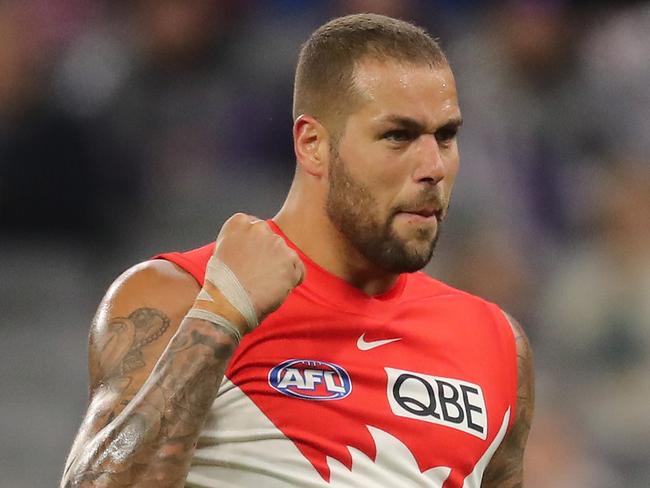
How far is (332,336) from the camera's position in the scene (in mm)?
3049

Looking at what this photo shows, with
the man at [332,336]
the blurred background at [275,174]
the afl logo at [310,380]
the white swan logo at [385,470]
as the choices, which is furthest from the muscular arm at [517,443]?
the blurred background at [275,174]

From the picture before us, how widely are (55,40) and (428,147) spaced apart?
165 inches

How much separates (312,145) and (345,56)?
242 millimetres

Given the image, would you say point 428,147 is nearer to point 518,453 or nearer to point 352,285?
point 352,285

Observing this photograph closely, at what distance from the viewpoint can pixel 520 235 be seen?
21.4 feet

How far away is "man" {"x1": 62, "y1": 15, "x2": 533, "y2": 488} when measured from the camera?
262 centimetres

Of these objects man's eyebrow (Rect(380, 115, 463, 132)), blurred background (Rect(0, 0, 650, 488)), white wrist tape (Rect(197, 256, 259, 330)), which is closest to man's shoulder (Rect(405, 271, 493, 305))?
man's eyebrow (Rect(380, 115, 463, 132))

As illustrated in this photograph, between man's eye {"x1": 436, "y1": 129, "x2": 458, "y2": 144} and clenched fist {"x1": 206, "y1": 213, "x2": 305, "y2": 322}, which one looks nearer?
clenched fist {"x1": 206, "y1": 213, "x2": 305, "y2": 322}

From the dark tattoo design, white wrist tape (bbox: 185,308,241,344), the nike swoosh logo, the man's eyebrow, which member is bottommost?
the dark tattoo design

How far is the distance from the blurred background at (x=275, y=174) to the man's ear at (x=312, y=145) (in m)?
2.85

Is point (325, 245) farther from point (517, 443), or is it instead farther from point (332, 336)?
point (517, 443)

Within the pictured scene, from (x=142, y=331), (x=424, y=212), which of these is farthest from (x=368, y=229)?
(x=142, y=331)

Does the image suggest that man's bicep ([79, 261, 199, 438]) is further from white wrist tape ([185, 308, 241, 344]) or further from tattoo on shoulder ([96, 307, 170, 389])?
white wrist tape ([185, 308, 241, 344])

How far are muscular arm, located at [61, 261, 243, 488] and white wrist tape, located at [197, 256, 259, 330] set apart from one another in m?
0.07
